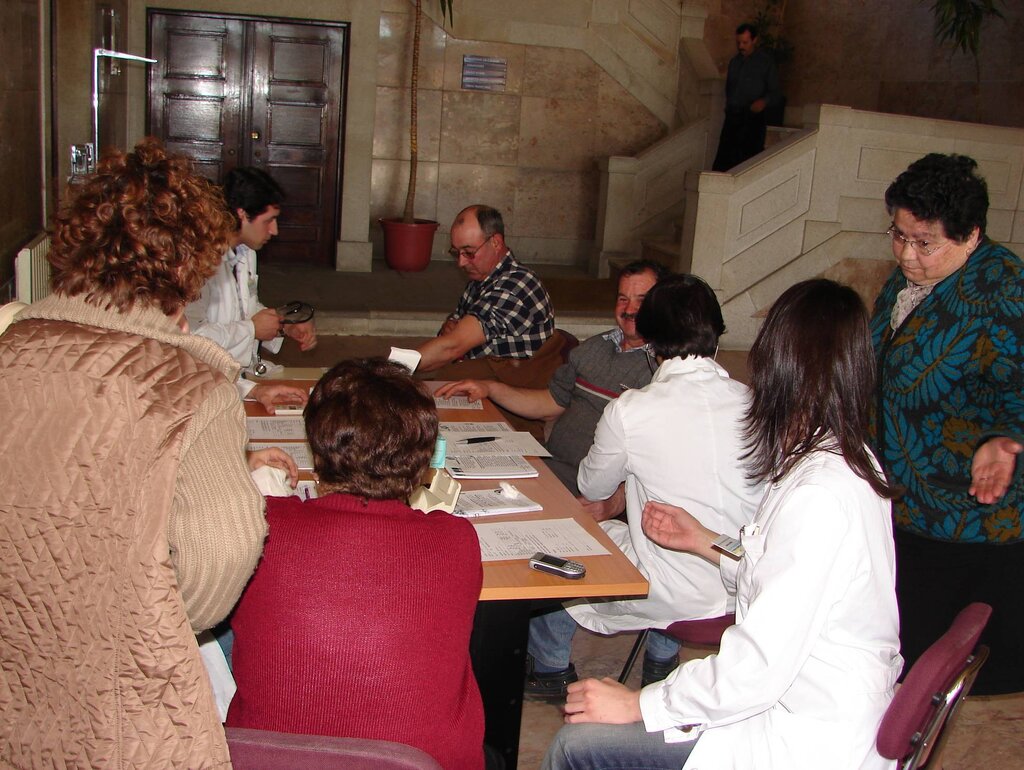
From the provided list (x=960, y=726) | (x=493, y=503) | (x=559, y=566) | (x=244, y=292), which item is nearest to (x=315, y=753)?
(x=559, y=566)

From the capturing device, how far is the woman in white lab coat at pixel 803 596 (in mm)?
1693

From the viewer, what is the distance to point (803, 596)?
1673mm

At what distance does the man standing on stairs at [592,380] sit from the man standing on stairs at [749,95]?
5.50m

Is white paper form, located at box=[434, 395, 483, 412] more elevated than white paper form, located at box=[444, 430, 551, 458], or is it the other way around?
white paper form, located at box=[444, 430, 551, 458]

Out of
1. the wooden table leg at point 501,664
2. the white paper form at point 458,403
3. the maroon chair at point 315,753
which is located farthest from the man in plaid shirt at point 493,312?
the maroon chair at point 315,753

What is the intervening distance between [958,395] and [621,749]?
4.50 ft

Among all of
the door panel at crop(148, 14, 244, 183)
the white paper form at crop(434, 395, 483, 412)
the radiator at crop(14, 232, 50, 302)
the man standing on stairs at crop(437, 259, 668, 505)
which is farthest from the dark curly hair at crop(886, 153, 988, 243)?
the door panel at crop(148, 14, 244, 183)

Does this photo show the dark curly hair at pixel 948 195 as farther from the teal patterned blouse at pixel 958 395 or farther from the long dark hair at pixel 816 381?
the long dark hair at pixel 816 381

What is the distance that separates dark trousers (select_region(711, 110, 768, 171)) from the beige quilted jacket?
7767mm

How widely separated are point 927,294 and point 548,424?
170 cm

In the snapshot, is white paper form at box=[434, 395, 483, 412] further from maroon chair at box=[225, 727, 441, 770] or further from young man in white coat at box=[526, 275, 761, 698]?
maroon chair at box=[225, 727, 441, 770]

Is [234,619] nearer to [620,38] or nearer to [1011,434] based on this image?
[1011,434]

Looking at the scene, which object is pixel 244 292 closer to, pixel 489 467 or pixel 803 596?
pixel 489 467

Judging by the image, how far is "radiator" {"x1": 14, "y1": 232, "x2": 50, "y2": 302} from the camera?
3765mm
